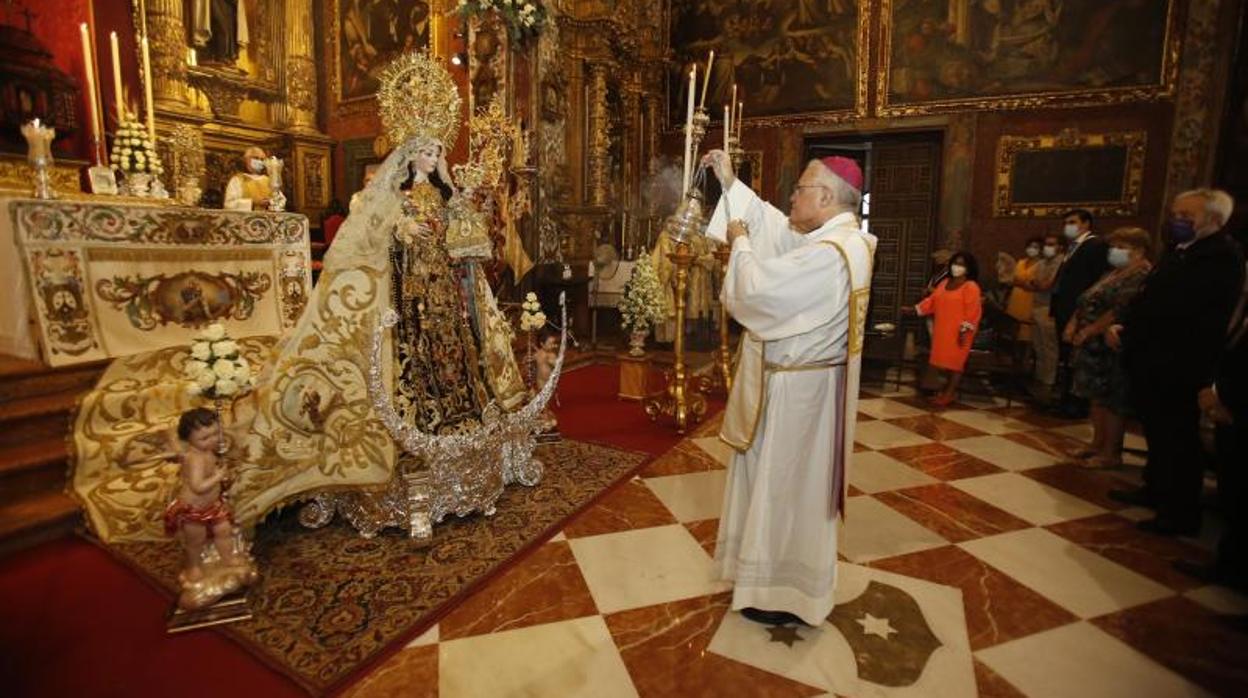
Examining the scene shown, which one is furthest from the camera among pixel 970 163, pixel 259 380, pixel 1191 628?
pixel 970 163

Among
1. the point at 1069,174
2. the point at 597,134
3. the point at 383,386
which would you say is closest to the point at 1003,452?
the point at 383,386

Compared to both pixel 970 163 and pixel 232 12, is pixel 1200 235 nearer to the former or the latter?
pixel 970 163

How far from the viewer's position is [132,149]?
477cm

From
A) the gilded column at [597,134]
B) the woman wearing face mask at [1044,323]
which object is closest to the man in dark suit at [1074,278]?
the woman wearing face mask at [1044,323]

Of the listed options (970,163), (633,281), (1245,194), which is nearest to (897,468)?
(633,281)

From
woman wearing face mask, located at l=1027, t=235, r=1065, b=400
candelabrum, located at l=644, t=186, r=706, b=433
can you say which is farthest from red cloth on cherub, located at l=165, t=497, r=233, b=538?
woman wearing face mask, located at l=1027, t=235, r=1065, b=400

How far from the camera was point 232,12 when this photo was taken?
26.5 ft

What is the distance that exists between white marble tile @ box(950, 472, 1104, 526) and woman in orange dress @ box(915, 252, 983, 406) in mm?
2098

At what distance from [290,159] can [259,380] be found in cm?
695

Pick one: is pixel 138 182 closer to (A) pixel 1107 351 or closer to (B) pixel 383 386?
(B) pixel 383 386

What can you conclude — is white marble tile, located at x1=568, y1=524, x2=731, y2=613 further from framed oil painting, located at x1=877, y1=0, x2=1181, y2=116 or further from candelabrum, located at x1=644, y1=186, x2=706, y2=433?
framed oil painting, located at x1=877, y1=0, x2=1181, y2=116

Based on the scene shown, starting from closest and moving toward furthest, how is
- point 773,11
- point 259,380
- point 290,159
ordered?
1. point 259,380
2. point 290,159
3. point 773,11

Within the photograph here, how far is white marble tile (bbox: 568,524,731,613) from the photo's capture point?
2.70m

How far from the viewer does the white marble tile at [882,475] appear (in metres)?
4.09
